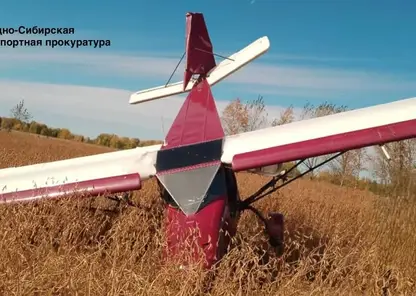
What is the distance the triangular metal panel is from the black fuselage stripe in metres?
0.09

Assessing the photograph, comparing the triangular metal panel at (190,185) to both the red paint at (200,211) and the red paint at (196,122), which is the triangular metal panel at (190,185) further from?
the red paint at (196,122)

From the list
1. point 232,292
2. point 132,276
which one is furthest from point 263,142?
point 132,276

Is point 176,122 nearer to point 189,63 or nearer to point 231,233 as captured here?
point 189,63

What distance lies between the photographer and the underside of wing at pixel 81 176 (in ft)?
15.7

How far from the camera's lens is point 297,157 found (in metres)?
4.33

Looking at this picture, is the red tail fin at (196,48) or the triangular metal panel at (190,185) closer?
the triangular metal panel at (190,185)

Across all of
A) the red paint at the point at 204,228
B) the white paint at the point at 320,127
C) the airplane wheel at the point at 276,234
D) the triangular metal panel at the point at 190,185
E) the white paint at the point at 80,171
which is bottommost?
the airplane wheel at the point at 276,234

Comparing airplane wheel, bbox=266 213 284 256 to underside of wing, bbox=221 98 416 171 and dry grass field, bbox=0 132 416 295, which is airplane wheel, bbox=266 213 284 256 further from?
underside of wing, bbox=221 98 416 171

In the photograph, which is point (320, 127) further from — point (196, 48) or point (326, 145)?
point (196, 48)

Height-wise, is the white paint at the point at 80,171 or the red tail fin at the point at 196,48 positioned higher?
the red tail fin at the point at 196,48

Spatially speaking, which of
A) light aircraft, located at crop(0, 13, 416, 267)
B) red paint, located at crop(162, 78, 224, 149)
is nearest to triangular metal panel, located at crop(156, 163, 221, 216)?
light aircraft, located at crop(0, 13, 416, 267)

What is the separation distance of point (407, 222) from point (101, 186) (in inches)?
134

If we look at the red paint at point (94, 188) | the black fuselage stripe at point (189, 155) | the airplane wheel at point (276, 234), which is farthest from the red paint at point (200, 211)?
the airplane wheel at point (276, 234)

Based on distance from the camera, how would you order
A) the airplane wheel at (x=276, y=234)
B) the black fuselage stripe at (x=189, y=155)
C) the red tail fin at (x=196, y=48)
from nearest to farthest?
the black fuselage stripe at (x=189, y=155)
the airplane wheel at (x=276, y=234)
the red tail fin at (x=196, y=48)
